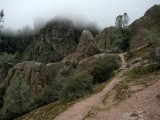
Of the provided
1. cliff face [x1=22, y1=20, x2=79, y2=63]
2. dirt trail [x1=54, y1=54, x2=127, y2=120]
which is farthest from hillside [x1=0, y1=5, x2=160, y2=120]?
cliff face [x1=22, y1=20, x2=79, y2=63]

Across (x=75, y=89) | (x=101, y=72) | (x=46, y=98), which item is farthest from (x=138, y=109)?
(x=46, y=98)

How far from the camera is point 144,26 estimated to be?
308ft

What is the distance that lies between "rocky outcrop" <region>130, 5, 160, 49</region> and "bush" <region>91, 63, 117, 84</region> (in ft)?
114

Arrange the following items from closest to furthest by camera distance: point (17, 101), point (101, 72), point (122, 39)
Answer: point (101, 72) < point (17, 101) < point (122, 39)

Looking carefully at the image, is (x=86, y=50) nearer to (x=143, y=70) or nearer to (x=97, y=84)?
(x=97, y=84)

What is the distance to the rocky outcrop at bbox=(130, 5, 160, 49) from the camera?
8741 centimetres

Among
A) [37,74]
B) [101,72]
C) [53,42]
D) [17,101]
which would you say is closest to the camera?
[101,72]

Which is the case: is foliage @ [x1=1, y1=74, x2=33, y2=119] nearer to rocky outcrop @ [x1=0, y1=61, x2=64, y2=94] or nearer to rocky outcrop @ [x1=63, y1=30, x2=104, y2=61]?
rocky outcrop @ [x1=0, y1=61, x2=64, y2=94]

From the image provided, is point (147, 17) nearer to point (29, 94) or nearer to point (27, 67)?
point (27, 67)

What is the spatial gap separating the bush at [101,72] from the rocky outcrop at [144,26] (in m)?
34.8

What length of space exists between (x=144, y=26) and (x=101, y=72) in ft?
154

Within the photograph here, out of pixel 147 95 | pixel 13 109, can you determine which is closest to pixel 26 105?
pixel 13 109

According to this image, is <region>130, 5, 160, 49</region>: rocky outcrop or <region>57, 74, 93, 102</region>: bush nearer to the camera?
<region>57, 74, 93, 102</region>: bush

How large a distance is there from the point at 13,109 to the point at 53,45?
128 meters
